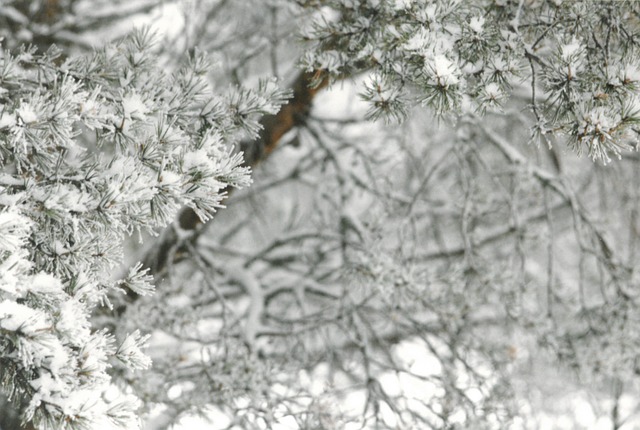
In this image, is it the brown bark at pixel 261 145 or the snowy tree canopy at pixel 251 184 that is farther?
the brown bark at pixel 261 145

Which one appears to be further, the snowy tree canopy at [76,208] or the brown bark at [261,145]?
the brown bark at [261,145]

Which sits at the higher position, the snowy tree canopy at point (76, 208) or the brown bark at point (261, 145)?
the brown bark at point (261, 145)

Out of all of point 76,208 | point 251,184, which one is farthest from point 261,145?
point 76,208

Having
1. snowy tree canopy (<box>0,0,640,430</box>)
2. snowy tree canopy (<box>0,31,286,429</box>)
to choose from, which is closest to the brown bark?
snowy tree canopy (<box>0,0,640,430</box>)

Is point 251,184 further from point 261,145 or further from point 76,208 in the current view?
point 261,145

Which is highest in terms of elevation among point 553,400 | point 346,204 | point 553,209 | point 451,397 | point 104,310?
point 553,209

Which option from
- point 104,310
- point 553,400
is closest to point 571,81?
point 104,310

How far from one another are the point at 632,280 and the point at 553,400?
126 inches

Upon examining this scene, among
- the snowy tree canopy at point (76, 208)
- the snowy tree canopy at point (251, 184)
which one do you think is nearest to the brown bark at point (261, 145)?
the snowy tree canopy at point (251, 184)

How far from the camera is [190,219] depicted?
10.6ft

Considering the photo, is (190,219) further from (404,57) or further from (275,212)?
(275,212)

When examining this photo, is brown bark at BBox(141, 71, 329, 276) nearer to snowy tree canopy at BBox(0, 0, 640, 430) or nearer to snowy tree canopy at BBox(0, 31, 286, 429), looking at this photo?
snowy tree canopy at BBox(0, 0, 640, 430)

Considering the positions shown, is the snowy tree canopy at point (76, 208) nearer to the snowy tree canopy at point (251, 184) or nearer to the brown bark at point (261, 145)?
the snowy tree canopy at point (251, 184)

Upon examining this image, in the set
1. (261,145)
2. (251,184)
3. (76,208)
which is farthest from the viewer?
(261,145)
